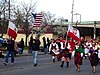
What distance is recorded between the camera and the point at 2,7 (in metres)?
53.6

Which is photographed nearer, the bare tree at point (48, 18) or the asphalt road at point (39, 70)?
the asphalt road at point (39, 70)

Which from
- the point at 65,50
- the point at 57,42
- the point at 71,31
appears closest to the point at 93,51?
the point at 65,50

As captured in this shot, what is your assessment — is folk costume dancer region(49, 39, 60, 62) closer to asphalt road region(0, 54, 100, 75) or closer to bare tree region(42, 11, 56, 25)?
asphalt road region(0, 54, 100, 75)

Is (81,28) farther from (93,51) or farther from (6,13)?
(93,51)

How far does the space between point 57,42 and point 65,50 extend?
5.69 metres

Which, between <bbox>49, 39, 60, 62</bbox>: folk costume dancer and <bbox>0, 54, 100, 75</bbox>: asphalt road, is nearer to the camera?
<bbox>0, 54, 100, 75</bbox>: asphalt road

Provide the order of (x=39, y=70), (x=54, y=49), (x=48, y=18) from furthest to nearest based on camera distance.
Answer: (x=48, y=18) → (x=54, y=49) → (x=39, y=70)

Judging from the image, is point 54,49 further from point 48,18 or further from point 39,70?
point 48,18

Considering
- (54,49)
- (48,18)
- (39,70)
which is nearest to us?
(39,70)

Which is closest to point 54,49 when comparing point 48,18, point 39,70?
point 39,70

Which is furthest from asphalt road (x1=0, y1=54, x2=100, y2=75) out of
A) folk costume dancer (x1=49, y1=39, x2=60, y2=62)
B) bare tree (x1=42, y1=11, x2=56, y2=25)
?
bare tree (x1=42, y1=11, x2=56, y2=25)

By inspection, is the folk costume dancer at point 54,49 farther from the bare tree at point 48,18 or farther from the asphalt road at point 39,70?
the bare tree at point 48,18

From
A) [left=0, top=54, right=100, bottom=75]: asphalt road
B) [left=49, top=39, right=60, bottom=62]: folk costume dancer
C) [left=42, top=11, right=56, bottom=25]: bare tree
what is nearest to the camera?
[left=0, top=54, right=100, bottom=75]: asphalt road

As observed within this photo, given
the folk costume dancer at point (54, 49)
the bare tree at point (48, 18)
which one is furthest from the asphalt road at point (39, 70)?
the bare tree at point (48, 18)
